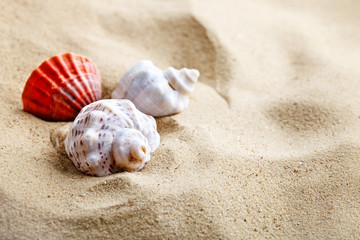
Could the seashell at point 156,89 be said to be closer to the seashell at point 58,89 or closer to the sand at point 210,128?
the sand at point 210,128

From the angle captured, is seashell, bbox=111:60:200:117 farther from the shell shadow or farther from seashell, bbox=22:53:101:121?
seashell, bbox=22:53:101:121

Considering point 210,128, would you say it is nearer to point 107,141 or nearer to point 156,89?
point 156,89

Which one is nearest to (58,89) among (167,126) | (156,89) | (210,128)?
(156,89)

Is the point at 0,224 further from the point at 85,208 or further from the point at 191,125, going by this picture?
the point at 191,125

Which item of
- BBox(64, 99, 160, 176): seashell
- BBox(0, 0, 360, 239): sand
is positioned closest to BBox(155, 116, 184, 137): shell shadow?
BBox(0, 0, 360, 239): sand

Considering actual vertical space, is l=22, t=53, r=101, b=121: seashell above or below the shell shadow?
above

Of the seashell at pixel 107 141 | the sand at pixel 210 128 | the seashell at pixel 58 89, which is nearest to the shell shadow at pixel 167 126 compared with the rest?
the sand at pixel 210 128

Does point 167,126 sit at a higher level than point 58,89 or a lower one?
lower
